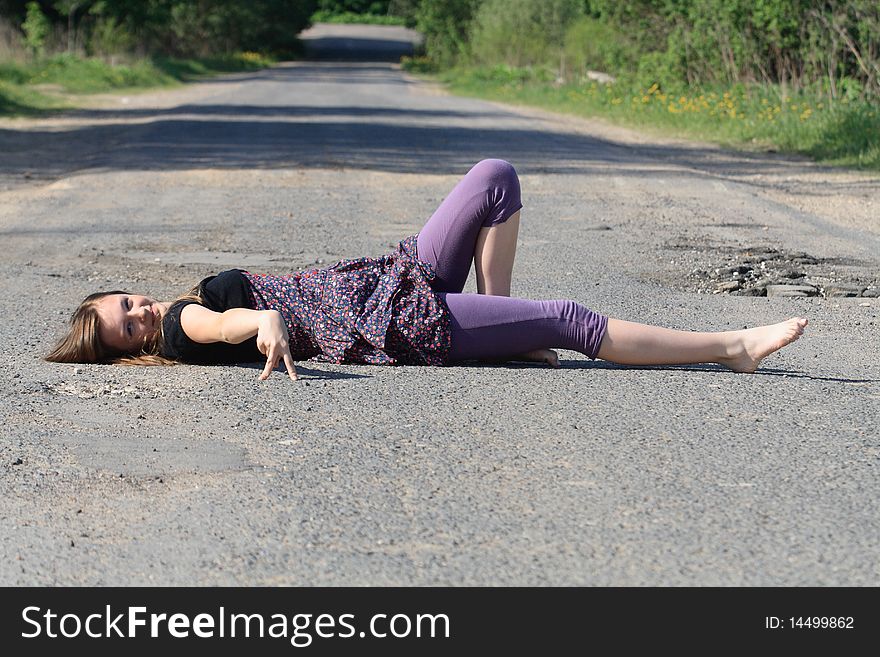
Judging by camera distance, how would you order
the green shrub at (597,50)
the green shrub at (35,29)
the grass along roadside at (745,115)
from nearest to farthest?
the grass along roadside at (745,115)
the green shrub at (597,50)
the green shrub at (35,29)

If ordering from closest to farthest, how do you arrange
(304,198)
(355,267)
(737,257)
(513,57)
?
1. (355,267)
2. (737,257)
3. (304,198)
4. (513,57)

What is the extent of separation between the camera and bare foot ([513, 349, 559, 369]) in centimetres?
496

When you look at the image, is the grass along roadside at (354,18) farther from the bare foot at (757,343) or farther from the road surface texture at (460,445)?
the bare foot at (757,343)

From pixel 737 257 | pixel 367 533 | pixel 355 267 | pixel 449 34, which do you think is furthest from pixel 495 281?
pixel 449 34

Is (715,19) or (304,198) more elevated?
(715,19)

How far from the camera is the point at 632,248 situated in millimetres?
8539

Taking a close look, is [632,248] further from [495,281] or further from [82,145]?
[82,145]

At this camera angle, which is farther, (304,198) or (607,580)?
(304,198)

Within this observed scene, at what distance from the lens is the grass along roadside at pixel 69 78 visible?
78.2ft

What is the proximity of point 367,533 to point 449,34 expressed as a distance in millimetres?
52892

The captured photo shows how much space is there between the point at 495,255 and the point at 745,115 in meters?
15.1

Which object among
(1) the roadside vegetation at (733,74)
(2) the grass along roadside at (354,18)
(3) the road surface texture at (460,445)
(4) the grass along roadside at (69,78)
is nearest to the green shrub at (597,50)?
(1) the roadside vegetation at (733,74)

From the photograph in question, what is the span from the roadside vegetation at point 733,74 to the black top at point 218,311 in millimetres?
10727
